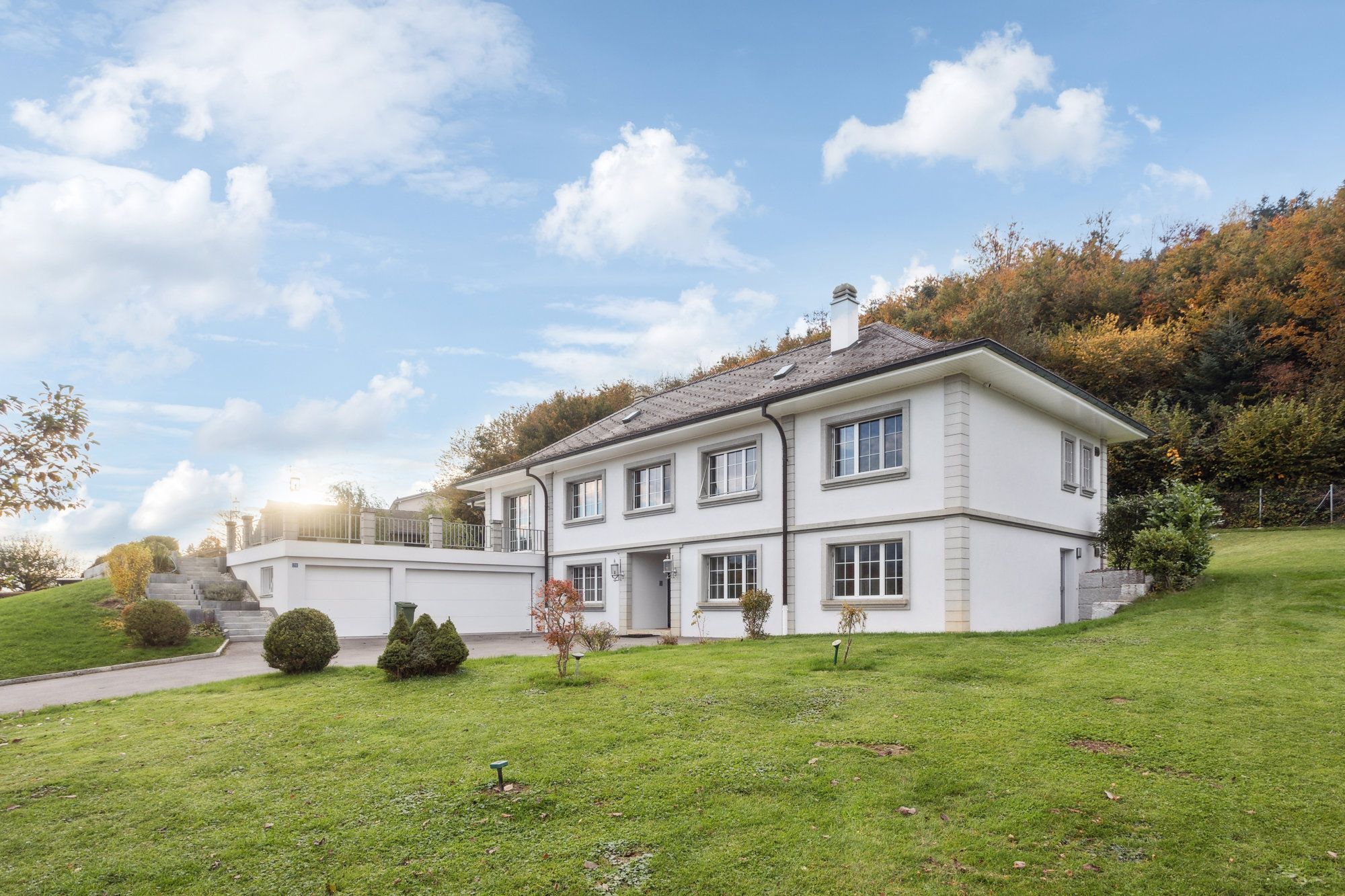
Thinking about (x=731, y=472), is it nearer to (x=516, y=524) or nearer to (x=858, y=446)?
(x=858, y=446)

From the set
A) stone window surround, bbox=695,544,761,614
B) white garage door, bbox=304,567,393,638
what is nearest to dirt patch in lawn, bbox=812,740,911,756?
stone window surround, bbox=695,544,761,614

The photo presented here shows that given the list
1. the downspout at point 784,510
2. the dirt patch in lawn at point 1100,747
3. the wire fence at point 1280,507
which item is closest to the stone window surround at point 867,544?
the downspout at point 784,510

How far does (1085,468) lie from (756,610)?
30.7ft

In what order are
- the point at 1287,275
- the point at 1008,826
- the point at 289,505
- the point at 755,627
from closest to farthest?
the point at 1008,826
the point at 755,627
the point at 289,505
the point at 1287,275

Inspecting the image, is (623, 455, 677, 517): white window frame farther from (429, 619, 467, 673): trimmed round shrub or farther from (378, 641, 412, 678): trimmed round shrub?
(378, 641, 412, 678): trimmed round shrub

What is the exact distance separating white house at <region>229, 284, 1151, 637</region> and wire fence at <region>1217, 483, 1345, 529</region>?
28.8ft

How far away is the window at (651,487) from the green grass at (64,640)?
10.8m

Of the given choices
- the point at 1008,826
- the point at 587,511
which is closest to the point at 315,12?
the point at 1008,826

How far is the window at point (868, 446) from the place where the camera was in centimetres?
1545

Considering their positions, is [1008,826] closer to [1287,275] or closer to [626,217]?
[626,217]

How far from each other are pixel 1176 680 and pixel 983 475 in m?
6.37

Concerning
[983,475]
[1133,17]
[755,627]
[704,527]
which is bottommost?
[755,627]

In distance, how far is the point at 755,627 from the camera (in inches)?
651

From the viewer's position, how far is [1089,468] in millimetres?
19562
